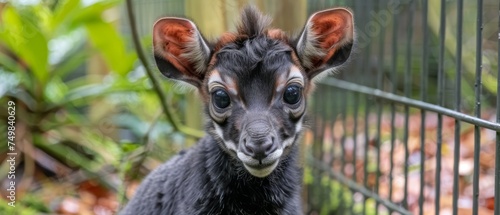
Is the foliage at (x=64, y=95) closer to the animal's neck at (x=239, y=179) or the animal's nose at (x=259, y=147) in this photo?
the animal's neck at (x=239, y=179)

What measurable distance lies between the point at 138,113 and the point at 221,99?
3.93 metres

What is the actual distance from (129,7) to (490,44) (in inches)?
169

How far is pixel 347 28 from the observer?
3.39 metres

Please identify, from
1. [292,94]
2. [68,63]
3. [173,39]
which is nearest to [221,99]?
[292,94]

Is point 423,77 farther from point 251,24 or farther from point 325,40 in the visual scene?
point 251,24

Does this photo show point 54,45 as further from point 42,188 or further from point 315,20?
point 315,20

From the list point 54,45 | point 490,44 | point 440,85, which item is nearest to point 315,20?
point 440,85

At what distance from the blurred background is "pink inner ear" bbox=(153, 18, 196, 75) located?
59.0 inches

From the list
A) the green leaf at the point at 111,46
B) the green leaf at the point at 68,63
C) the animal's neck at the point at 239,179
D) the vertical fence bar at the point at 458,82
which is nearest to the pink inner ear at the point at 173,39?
the animal's neck at the point at 239,179

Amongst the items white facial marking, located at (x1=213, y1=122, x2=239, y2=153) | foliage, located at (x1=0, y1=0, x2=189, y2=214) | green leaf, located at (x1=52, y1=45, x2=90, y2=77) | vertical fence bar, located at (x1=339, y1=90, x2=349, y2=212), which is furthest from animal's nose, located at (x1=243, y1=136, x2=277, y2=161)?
green leaf, located at (x1=52, y1=45, x2=90, y2=77)

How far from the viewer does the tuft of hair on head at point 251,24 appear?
3.37 m

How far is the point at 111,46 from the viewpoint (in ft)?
21.0

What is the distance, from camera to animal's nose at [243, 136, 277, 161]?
287cm

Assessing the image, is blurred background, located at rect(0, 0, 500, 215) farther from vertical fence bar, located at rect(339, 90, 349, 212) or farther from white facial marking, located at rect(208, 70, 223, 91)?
white facial marking, located at rect(208, 70, 223, 91)
